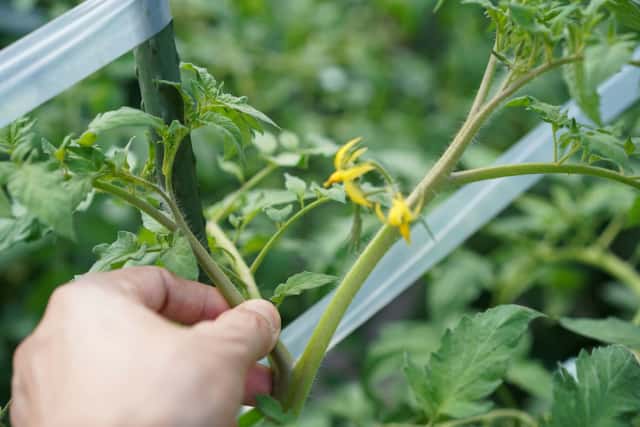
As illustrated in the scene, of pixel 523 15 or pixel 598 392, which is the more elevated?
pixel 523 15

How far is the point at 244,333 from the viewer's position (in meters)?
0.52

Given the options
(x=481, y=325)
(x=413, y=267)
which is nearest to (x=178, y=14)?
(x=413, y=267)

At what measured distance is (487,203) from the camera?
34.9 inches

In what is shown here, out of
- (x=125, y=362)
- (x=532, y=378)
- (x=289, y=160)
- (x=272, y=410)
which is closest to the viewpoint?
(x=125, y=362)

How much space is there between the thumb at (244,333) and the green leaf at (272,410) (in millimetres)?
40

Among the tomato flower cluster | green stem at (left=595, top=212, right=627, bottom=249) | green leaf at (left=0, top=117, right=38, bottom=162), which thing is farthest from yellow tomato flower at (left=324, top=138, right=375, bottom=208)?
green stem at (left=595, top=212, right=627, bottom=249)

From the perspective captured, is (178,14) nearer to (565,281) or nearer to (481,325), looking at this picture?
(565,281)

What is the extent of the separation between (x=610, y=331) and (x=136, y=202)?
0.47 m

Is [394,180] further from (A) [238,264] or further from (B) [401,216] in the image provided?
(A) [238,264]

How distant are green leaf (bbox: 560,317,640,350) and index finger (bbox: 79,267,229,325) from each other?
0.36m

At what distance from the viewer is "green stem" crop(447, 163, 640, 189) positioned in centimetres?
57

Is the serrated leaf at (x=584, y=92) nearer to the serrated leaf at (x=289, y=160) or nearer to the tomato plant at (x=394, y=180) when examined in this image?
the tomato plant at (x=394, y=180)

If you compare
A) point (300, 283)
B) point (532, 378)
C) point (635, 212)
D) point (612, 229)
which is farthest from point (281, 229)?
point (612, 229)

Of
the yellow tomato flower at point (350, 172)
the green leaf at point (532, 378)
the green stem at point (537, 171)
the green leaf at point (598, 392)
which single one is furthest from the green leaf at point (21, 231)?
the green leaf at point (532, 378)
